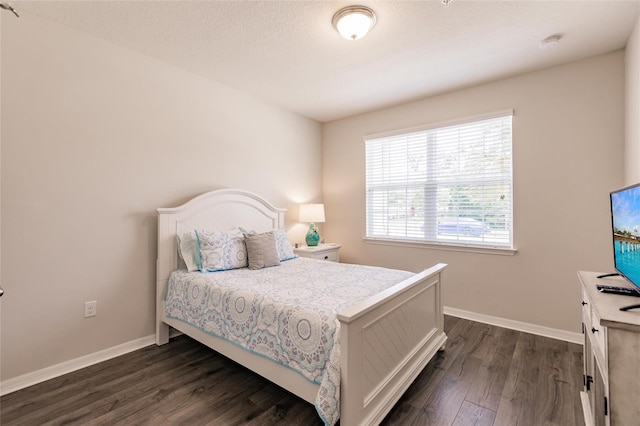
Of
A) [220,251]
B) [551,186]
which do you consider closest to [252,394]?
[220,251]

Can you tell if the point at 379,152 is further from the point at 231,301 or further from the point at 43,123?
the point at 43,123

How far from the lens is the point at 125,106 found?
98.7 inches

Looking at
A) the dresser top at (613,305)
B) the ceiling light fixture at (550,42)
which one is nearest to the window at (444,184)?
the ceiling light fixture at (550,42)

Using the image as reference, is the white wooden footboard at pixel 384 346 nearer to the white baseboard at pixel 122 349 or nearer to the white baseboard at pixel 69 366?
the white baseboard at pixel 122 349

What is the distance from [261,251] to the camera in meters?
2.80

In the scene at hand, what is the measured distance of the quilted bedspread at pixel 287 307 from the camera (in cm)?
149

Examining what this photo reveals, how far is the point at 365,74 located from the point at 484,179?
1693 mm

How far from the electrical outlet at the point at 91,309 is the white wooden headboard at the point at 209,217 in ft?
1.45

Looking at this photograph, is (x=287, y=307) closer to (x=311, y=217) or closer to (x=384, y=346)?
(x=384, y=346)

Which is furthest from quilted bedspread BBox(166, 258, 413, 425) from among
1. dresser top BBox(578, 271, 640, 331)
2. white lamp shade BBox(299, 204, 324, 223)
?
white lamp shade BBox(299, 204, 324, 223)

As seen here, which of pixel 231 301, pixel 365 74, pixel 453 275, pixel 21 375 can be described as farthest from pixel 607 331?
pixel 21 375

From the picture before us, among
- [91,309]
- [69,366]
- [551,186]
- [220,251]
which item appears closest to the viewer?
[69,366]

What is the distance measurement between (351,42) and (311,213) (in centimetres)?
215

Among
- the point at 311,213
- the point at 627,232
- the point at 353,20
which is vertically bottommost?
the point at 627,232
